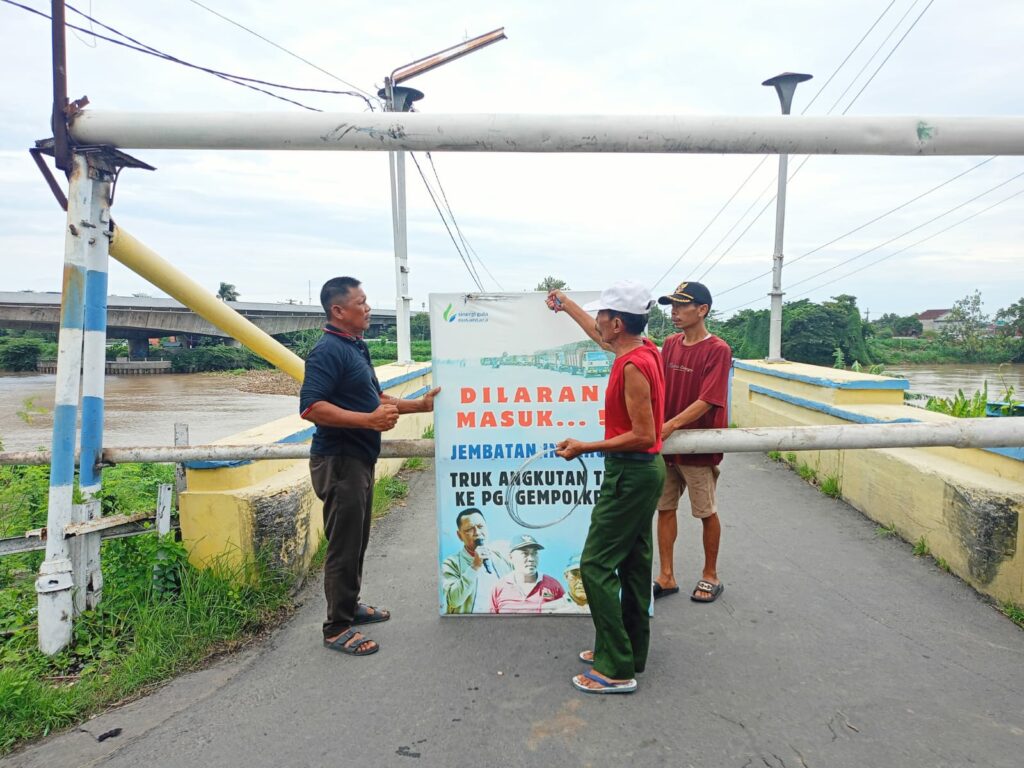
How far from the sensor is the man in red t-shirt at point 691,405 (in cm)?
371

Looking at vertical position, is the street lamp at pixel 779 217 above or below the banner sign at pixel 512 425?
above

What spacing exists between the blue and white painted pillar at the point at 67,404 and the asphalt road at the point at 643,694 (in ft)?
2.40

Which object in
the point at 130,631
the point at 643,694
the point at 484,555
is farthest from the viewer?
the point at 484,555

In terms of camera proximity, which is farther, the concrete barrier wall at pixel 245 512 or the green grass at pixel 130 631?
the concrete barrier wall at pixel 245 512

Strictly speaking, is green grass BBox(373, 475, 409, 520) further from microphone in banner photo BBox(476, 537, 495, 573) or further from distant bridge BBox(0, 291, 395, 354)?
distant bridge BBox(0, 291, 395, 354)

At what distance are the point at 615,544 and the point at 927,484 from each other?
2.74 metres

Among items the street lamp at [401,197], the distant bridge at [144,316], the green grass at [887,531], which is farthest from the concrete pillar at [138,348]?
the green grass at [887,531]

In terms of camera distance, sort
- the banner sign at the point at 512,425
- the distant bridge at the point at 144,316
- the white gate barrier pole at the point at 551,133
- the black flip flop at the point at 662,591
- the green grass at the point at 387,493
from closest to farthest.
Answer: the white gate barrier pole at the point at 551,133 → the banner sign at the point at 512,425 → the black flip flop at the point at 662,591 → the green grass at the point at 387,493 → the distant bridge at the point at 144,316

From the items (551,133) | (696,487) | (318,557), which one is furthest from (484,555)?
(551,133)

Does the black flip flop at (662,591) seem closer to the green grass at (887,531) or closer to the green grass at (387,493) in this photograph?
the green grass at (887,531)

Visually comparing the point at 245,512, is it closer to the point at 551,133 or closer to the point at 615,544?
the point at 615,544

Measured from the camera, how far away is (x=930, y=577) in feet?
13.3

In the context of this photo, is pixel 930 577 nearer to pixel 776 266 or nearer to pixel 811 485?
pixel 811 485

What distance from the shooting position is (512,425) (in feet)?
11.0
